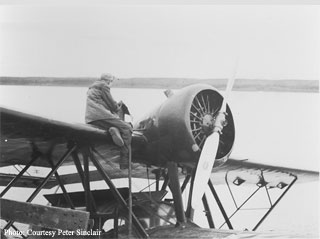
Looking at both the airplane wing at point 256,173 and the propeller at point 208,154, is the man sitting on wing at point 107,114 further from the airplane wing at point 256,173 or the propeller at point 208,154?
the airplane wing at point 256,173

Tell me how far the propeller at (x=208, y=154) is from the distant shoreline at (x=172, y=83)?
0.28m

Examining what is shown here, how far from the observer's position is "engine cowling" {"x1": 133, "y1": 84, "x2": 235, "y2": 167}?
368 cm

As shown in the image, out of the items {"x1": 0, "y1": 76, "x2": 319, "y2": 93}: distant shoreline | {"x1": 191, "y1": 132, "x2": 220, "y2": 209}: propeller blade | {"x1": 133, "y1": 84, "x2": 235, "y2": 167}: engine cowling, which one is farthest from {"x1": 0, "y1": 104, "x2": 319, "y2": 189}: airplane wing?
{"x1": 191, "y1": 132, "x2": 220, "y2": 209}: propeller blade

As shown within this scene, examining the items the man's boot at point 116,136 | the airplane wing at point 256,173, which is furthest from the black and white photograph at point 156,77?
the airplane wing at point 256,173

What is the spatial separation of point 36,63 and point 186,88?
4.56ft

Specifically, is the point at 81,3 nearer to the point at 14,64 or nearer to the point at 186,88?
the point at 14,64

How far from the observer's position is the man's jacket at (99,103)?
149 inches

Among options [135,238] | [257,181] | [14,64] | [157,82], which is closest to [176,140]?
[157,82]

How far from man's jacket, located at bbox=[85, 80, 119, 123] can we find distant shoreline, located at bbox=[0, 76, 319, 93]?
0.14 meters

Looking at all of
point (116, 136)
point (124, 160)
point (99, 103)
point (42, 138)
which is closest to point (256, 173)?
point (124, 160)

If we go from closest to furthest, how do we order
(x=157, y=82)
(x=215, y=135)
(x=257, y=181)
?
(x=215, y=135) → (x=157, y=82) → (x=257, y=181)

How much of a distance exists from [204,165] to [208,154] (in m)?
0.13

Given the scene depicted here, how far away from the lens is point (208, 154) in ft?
Result: 12.3

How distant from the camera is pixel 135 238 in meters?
3.81
